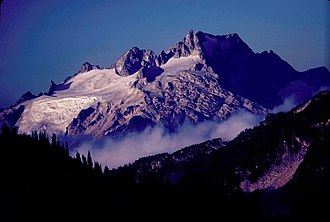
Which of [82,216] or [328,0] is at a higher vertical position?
[328,0]

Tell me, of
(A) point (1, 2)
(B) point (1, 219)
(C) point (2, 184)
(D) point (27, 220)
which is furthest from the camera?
(C) point (2, 184)

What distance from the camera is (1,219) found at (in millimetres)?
162875

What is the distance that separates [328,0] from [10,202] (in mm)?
127348

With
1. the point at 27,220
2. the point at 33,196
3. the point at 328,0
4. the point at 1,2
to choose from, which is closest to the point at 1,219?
the point at 27,220

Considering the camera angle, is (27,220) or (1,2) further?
(27,220)

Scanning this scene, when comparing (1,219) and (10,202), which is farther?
(10,202)

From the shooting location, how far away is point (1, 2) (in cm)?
7312

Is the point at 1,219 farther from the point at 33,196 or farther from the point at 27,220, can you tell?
the point at 33,196

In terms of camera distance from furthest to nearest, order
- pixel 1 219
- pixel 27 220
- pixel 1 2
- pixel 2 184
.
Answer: pixel 2 184, pixel 27 220, pixel 1 219, pixel 1 2

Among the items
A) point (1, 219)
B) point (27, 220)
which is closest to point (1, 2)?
point (1, 219)

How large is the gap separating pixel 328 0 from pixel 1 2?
3429 cm

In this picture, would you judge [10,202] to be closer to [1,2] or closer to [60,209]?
[60,209]

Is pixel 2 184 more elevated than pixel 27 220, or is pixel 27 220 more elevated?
pixel 2 184

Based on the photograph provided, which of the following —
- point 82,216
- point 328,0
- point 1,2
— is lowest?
point 82,216
